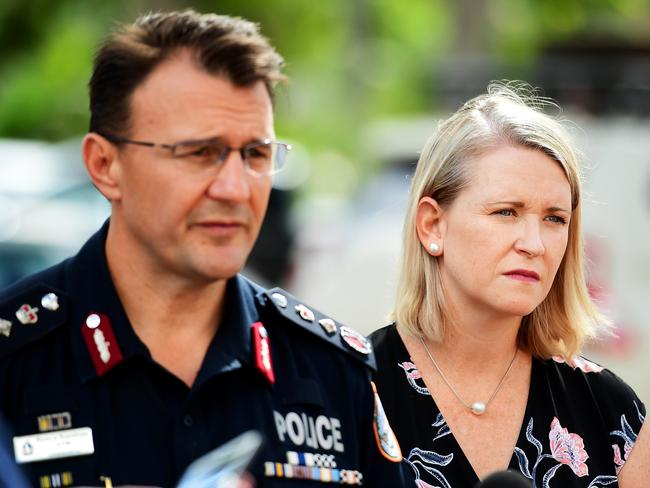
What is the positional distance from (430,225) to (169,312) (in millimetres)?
1050

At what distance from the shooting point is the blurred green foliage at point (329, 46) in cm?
2178

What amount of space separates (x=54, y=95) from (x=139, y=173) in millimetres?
20032

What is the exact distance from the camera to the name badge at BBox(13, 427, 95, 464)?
10.2ft

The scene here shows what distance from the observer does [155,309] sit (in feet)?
11.2

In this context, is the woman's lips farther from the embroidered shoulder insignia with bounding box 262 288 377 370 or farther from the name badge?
the name badge

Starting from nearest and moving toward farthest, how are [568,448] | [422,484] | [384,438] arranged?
[384,438] → [422,484] → [568,448]

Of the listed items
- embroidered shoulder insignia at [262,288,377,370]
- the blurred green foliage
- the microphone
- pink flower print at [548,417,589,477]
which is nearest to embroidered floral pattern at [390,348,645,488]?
pink flower print at [548,417,589,477]

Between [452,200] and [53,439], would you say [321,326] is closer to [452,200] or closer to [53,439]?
[452,200]

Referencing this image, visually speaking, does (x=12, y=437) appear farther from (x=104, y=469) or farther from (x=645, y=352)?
(x=645, y=352)

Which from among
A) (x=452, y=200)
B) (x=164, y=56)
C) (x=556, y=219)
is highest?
(x=164, y=56)

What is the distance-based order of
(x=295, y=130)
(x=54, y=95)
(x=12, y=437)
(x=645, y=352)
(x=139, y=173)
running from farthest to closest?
(x=295, y=130)
(x=54, y=95)
(x=645, y=352)
(x=139, y=173)
(x=12, y=437)

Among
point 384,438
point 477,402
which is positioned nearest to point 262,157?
point 384,438

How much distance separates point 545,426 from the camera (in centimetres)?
407

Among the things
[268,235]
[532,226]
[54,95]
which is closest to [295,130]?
[54,95]
